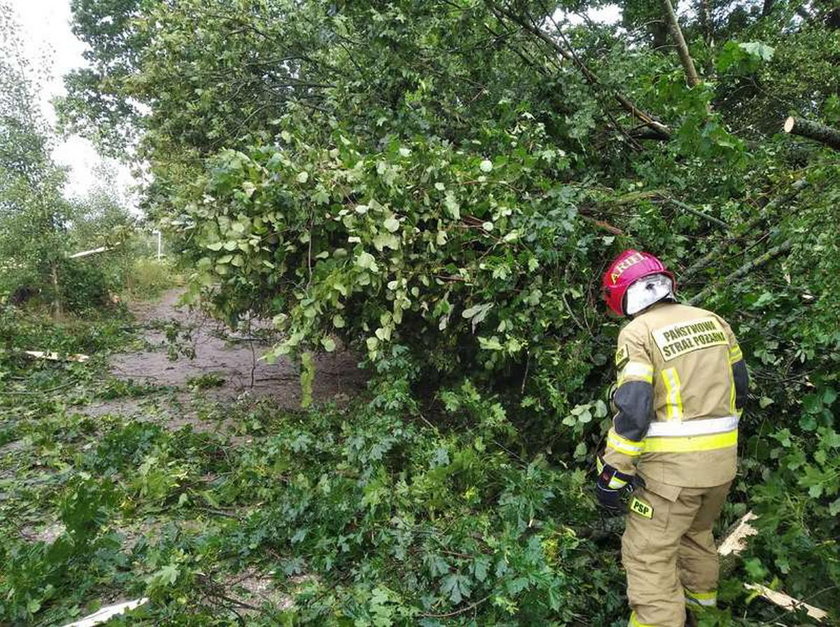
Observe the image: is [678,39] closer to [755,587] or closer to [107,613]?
[755,587]

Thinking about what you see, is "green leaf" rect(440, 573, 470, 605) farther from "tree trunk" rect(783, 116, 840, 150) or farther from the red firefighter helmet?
"tree trunk" rect(783, 116, 840, 150)

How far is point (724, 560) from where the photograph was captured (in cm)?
253

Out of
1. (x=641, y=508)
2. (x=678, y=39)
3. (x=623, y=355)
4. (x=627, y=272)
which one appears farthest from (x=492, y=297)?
(x=678, y=39)

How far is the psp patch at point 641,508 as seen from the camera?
226 cm

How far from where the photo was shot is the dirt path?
5.41 m

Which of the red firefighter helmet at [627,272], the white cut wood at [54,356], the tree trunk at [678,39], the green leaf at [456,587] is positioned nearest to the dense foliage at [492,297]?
the green leaf at [456,587]

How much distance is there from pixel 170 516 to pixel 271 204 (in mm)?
2161

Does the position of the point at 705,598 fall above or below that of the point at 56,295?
below

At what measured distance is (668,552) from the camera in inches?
87.9

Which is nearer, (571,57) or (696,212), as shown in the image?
(696,212)

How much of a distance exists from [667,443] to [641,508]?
13.7 inches

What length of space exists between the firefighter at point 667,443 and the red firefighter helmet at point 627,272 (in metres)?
0.17

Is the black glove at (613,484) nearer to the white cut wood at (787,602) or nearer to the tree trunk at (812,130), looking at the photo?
the white cut wood at (787,602)

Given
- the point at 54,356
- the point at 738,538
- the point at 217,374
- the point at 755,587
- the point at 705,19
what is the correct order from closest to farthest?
the point at 755,587, the point at 738,538, the point at 217,374, the point at 54,356, the point at 705,19
